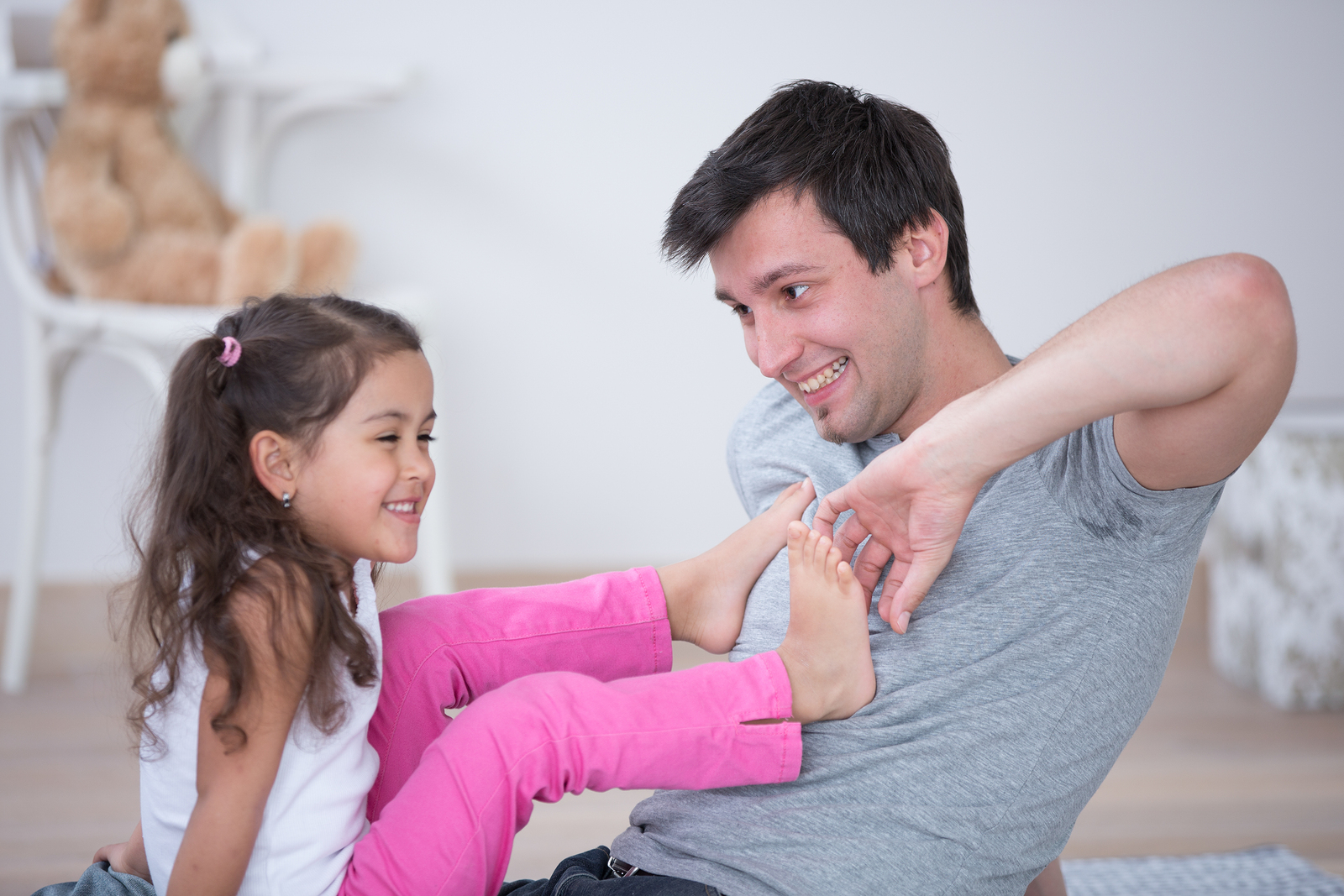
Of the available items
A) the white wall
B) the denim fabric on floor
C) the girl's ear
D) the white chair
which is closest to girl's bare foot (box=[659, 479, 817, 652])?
the girl's ear

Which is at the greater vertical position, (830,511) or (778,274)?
(778,274)

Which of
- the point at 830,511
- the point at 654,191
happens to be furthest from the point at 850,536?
the point at 654,191

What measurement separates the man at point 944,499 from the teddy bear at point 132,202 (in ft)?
3.55

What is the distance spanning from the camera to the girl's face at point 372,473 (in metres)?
0.96

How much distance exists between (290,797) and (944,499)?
0.55 m

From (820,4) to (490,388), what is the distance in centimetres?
106

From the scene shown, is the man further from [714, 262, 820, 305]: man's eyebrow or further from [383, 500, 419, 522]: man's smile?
[383, 500, 419, 522]: man's smile

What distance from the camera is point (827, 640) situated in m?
0.88

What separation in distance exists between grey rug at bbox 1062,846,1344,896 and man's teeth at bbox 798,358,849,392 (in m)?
0.80

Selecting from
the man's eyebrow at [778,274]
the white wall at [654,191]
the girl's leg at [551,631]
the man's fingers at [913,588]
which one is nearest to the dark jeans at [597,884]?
the girl's leg at [551,631]

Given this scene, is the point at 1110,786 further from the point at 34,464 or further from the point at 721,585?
the point at 34,464

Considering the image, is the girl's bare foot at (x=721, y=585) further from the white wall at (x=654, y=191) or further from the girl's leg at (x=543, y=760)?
the white wall at (x=654, y=191)

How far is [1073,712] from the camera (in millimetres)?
876

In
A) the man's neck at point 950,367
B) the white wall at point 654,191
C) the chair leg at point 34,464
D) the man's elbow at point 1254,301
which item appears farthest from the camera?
the white wall at point 654,191
